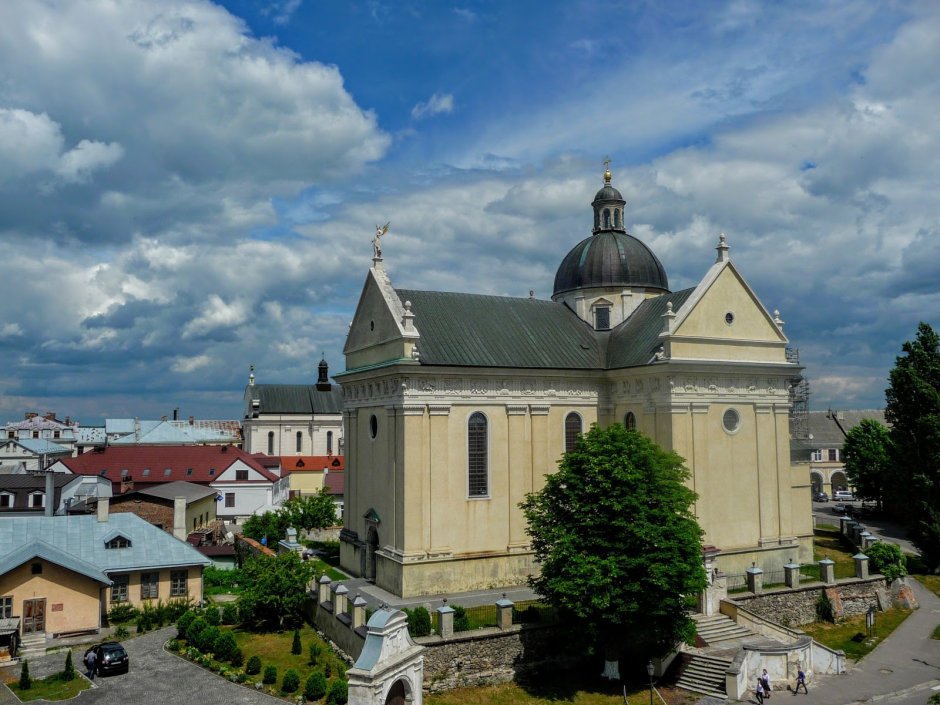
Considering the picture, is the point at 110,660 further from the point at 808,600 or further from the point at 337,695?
the point at 808,600

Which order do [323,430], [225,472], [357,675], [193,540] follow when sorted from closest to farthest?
1. [357,675]
2. [193,540]
3. [225,472]
4. [323,430]

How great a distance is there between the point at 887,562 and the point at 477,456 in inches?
873

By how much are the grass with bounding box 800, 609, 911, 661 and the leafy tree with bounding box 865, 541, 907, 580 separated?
6.36ft

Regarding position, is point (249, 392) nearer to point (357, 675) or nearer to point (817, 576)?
point (817, 576)

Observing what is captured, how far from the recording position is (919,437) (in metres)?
45.4

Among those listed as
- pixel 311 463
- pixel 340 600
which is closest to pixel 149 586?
pixel 340 600

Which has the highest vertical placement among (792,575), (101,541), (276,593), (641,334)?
(641,334)

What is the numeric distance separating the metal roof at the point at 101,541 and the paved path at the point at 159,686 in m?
6.00

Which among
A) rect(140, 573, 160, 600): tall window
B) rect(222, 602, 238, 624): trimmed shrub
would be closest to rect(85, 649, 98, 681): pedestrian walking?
rect(222, 602, 238, 624): trimmed shrub

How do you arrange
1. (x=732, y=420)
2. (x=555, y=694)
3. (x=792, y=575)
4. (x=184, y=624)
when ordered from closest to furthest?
1. (x=555, y=694)
2. (x=184, y=624)
3. (x=792, y=575)
4. (x=732, y=420)

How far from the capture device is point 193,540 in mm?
54500

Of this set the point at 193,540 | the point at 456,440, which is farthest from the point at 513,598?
the point at 193,540

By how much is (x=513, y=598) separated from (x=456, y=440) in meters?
7.45

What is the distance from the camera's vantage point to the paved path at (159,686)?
26.6 metres
